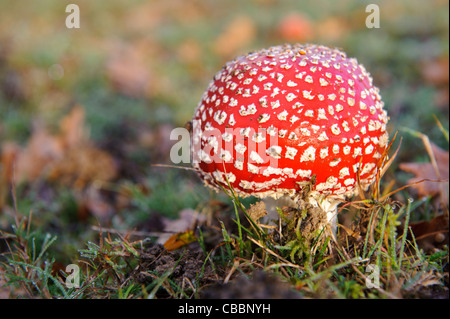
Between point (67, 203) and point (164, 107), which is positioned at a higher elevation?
point (164, 107)

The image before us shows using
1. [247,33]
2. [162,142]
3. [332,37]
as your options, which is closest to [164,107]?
[162,142]

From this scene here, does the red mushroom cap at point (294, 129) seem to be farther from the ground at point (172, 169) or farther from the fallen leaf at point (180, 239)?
the fallen leaf at point (180, 239)

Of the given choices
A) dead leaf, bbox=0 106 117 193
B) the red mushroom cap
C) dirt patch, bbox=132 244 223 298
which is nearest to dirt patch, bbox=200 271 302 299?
dirt patch, bbox=132 244 223 298

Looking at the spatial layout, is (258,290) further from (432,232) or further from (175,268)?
(432,232)

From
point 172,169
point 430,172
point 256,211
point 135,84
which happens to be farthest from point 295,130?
point 135,84

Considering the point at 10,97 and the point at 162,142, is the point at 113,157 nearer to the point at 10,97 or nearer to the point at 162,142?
the point at 162,142

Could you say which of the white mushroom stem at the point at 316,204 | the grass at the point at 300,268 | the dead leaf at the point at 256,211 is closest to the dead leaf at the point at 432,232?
the grass at the point at 300,268
